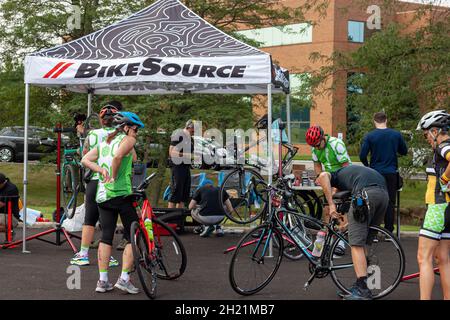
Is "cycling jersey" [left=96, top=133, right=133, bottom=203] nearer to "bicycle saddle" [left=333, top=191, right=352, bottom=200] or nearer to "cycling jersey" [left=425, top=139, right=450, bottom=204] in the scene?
"bicycle saddle" [left=333, top=191, right=352, bottom=200]

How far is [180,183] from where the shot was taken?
1262cm

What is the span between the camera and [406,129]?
1789 cm

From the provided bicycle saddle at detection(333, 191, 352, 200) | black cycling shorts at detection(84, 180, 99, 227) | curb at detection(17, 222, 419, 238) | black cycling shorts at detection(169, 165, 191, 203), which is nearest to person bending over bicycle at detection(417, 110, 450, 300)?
bicycle saddle at detection(333, 191, 352, 200)

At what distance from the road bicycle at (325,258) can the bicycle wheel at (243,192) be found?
148 inches

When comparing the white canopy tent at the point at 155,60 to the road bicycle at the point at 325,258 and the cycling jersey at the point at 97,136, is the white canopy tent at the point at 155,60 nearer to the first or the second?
the cycling jersey at the point at 97,136

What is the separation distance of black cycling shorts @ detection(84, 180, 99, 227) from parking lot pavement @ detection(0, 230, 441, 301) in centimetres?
59

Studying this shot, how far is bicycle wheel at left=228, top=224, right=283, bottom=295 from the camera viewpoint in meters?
7.39

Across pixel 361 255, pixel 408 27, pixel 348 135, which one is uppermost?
pixel 408 27
